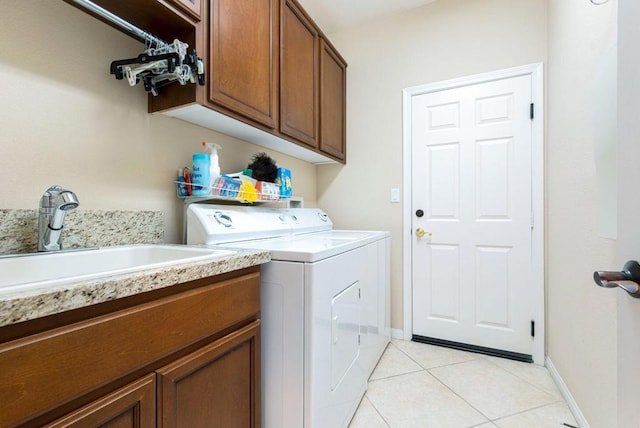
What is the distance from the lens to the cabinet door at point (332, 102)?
7.29 feet

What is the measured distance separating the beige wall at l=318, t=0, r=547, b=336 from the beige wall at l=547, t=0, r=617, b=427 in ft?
0.94

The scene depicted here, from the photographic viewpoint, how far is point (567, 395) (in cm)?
160

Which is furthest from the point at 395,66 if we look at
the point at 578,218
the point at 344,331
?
the point at 344,331

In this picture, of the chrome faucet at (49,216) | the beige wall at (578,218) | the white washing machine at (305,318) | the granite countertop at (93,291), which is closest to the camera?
the granite countertop at (93,291)

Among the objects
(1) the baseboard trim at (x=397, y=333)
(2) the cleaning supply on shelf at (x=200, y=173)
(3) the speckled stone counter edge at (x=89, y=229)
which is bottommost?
(1) the baseboard trim at (x=397, y=333)

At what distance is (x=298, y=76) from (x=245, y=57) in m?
0.53

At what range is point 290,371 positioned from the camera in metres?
1.08

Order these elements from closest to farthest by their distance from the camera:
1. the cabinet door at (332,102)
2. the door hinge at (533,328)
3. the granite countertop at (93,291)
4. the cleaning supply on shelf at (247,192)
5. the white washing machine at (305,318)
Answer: the granite countertop at (93,291) < the white washing machine at (305,318) < the cleaning supply on shelf at (247,192) < the door hinge at (533,328) < the cabinet door at (332,102)

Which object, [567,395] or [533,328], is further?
[533,328]

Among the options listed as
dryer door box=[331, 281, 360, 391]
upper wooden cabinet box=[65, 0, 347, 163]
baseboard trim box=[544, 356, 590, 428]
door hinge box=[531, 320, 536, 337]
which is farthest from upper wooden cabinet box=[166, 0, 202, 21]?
door hinge box=[531, 320, 536, 337]

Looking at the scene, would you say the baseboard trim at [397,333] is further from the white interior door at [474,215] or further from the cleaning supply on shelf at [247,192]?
the cleaning supply on shelf at [247,192]

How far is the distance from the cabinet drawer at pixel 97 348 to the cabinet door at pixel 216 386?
6 centimetres

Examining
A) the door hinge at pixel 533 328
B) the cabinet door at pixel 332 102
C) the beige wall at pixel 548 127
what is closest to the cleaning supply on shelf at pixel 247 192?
the cabinet door at pixel 332 102

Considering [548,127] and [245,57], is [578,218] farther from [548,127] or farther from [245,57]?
[245,57]
